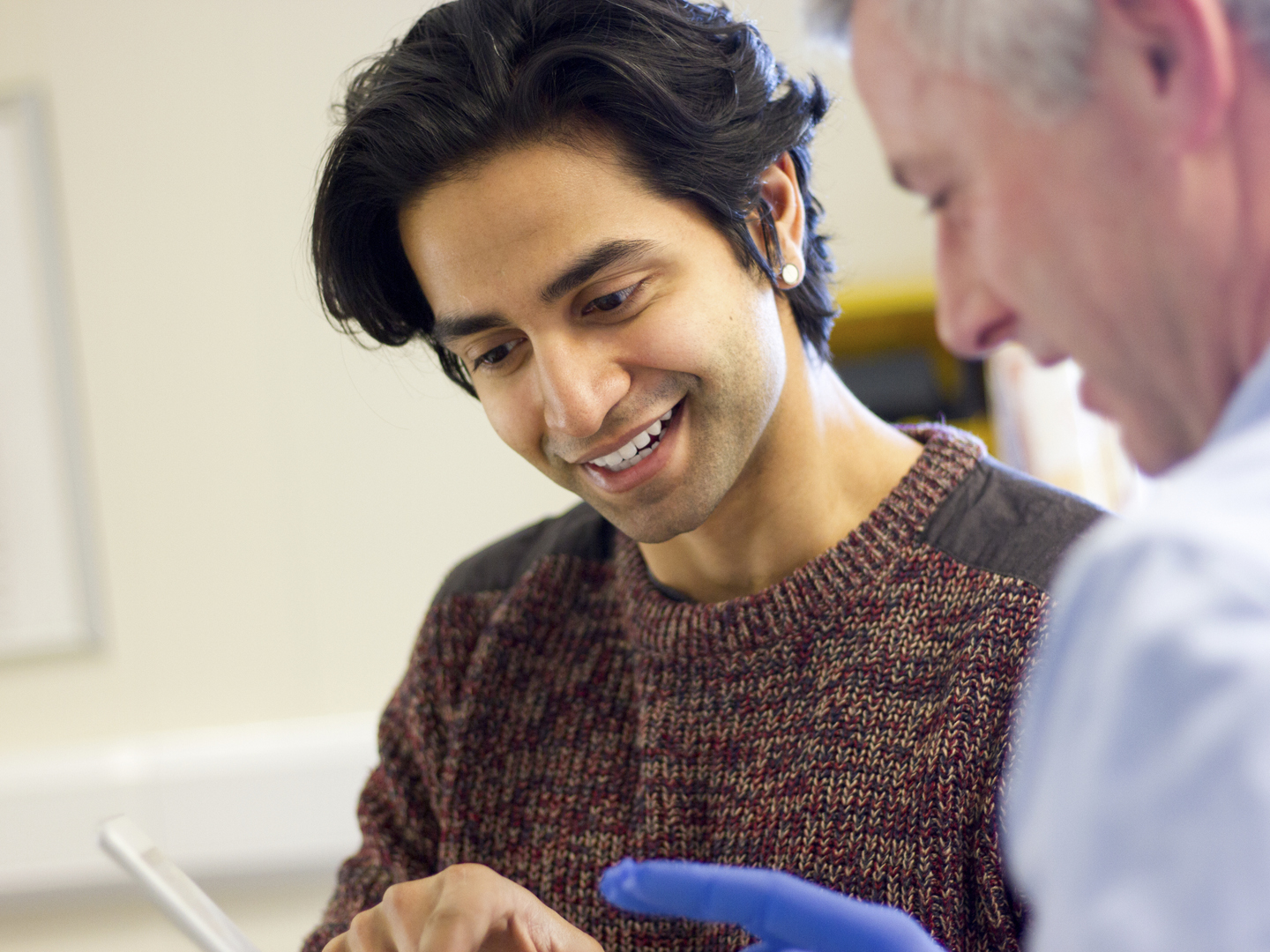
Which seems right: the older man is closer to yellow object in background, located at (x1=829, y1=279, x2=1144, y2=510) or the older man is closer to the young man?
the young man

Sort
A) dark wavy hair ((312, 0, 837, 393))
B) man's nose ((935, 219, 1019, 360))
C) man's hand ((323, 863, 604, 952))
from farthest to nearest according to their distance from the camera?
1. dark wavy hair ((312, 0, 837, 393))
2. man's hand ((323, 863, 604, 952))
3. man's nose ((935, 219, 1019, 360))

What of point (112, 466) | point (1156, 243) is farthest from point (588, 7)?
point (112, 466)

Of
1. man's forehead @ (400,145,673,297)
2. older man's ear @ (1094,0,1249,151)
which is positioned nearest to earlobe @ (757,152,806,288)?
man's forehead @ (400,145,673,297)

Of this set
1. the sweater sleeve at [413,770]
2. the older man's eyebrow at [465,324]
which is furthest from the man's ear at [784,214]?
the sweater sleeve at [413,770]

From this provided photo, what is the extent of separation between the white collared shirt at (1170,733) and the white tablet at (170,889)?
0.54 metres

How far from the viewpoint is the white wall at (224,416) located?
2191 mm

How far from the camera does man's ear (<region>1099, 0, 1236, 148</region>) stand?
38cm

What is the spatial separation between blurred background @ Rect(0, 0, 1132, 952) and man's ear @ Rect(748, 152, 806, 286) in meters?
1.15

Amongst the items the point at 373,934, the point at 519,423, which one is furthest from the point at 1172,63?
the point at 373,934

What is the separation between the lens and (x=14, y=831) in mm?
2141

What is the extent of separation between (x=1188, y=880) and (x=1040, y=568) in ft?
2.04

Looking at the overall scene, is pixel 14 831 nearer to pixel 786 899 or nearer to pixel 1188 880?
pixel 786 899

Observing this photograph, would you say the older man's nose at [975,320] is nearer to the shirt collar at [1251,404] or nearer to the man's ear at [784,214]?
the shirt collar at [1251,404]

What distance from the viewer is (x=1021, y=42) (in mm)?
421
